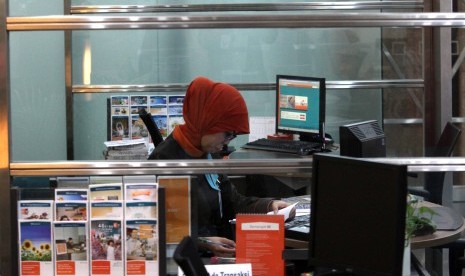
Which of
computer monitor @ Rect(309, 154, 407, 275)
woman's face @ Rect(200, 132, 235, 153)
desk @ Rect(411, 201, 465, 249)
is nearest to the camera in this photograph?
computer monitor @ Rect(309, 154, 407, 275)

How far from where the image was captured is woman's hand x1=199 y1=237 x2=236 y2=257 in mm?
3433

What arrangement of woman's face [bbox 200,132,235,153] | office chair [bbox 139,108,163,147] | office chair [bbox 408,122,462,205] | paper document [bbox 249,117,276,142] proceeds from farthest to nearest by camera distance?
paper document [bbox 249,117,276,142]
office chair [bbox 139,108,163,147]
office chair [bbox 408,122,462,205]
woman's face [bbox 200,132,235,153]

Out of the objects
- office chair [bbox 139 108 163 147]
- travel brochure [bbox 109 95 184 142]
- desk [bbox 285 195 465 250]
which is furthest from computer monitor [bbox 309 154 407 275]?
travel brochure [bbox 109 95 184 142]

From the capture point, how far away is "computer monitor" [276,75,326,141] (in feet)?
21.3

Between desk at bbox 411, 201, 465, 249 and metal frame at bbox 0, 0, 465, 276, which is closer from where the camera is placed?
metal frame at bbox 0, 0, 465, 276

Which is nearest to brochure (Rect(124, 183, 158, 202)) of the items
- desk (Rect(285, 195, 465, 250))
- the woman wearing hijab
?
the woman wearing hijab

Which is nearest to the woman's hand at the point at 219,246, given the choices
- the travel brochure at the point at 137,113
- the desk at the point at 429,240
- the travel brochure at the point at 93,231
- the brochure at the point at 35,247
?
the desk at the point at 429,240

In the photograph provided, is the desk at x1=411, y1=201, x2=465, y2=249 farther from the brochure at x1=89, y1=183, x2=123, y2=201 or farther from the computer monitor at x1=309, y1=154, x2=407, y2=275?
the brochure at x1=89, y1=183, x2=123, y2=201

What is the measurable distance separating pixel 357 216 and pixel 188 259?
1.88ft

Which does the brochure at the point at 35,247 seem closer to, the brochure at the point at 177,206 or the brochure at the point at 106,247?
the brochure at the point at 106,247

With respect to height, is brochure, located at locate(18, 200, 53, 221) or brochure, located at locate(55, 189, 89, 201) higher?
brochure, located at locate(55, 189, 89, 201)

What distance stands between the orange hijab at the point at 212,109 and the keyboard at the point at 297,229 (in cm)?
45

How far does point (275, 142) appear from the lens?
635cm

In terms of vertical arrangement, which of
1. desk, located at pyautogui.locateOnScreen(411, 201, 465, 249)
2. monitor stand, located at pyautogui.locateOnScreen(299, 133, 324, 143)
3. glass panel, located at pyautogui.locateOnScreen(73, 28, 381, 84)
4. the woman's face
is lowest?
desk, located at pyautogui.locateOnScreen(411, 201, 465, 249)
